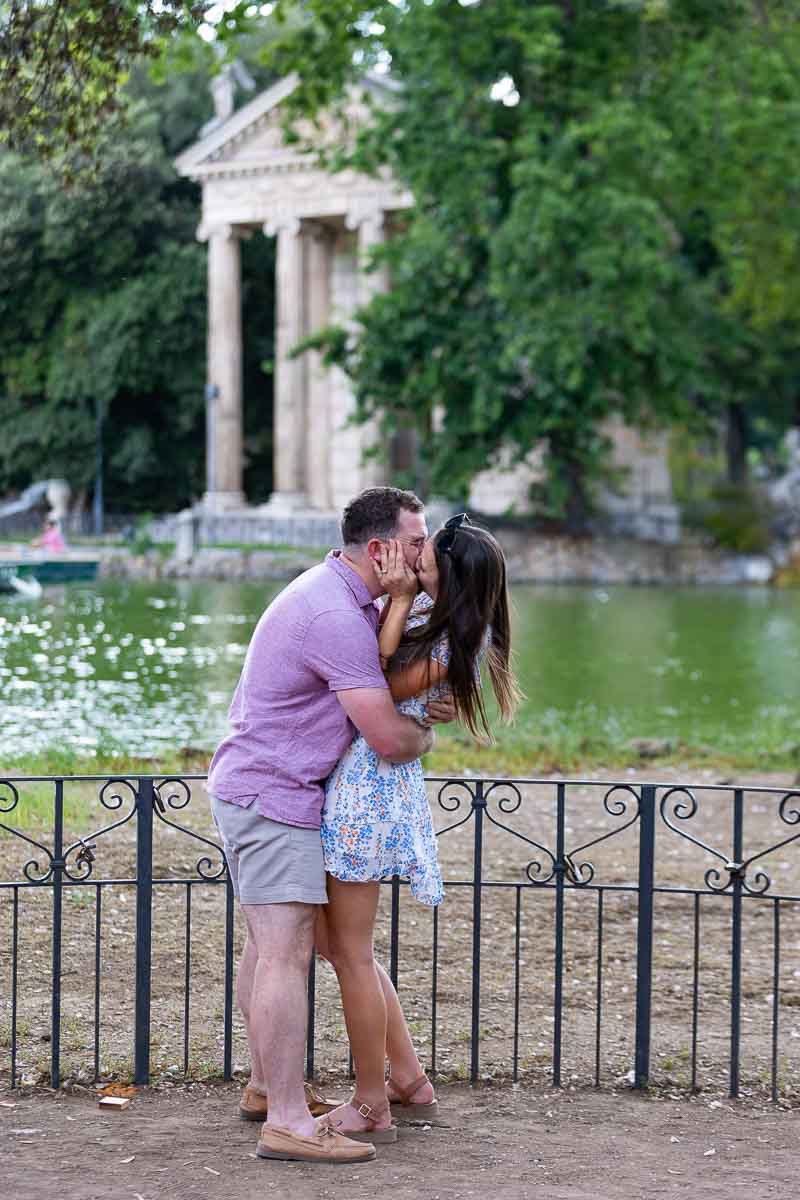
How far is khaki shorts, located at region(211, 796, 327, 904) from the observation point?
4.68 metres

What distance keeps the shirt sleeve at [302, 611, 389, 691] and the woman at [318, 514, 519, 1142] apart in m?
0.09

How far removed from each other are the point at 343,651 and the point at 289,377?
4990 cm

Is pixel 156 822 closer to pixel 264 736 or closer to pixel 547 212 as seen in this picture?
pixel 264 736

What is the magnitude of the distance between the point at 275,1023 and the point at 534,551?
3934 centimetres

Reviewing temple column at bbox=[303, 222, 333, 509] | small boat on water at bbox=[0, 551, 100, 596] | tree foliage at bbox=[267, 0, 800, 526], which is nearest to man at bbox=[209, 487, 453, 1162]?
small boat on water at bbox=[0, 551, 100, 596]

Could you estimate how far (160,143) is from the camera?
53.2 metres

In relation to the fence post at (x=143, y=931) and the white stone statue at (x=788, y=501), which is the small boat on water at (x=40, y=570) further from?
the fence post at (x=143, y=931)

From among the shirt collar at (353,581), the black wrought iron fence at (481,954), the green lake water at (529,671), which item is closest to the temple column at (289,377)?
the green lake water at (529,671)

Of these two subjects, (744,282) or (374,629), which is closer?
(374,629)

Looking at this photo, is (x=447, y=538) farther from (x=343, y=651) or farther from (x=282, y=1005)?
(x=282, y=1005)

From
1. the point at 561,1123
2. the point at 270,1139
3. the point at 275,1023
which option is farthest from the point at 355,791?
the point at 561,1123

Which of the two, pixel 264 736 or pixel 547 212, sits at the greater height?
pixel 547 212

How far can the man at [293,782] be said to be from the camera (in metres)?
4.68

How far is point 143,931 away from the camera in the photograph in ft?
17.9
